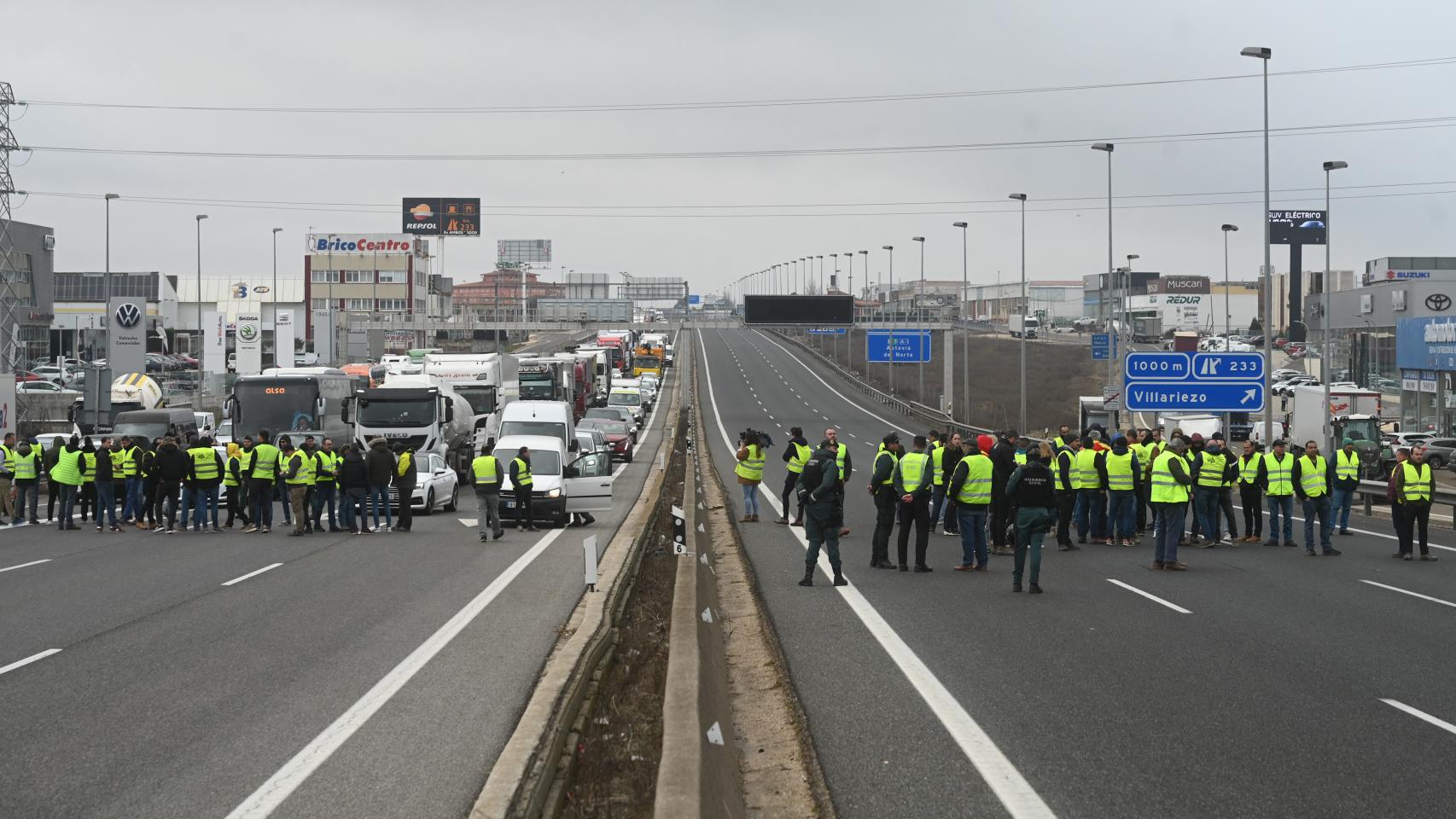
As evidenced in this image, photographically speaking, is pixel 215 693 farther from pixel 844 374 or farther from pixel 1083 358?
pixel 1083 358

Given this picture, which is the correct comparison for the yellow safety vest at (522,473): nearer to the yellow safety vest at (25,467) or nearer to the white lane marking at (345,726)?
the yellow safety vest at (25,467)

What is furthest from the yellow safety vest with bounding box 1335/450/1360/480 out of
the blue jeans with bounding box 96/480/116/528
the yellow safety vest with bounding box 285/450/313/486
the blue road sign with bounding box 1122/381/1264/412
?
the blue jeans with bounding box 96/480/116/528

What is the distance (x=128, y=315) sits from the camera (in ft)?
171

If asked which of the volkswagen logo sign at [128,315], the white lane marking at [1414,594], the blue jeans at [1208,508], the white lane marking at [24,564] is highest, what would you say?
the volkswagen logo sign at [128,315]

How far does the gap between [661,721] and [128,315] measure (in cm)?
4888

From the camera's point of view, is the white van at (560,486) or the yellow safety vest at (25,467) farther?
the white van at (560,486)

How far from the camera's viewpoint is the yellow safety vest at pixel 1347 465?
78.3ft

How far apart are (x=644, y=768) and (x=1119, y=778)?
8.41 ft

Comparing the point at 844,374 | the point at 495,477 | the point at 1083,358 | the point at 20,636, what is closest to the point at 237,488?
the point at 495,477

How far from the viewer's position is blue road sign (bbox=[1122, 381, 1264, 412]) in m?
35.0

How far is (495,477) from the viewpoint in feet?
75.2

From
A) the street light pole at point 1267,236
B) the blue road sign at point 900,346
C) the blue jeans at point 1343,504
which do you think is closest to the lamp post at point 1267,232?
the street light pole at point 1267,236

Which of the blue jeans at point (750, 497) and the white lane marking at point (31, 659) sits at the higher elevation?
the blue jeans at point (750, 497)

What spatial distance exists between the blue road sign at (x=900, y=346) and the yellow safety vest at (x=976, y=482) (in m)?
66.3
